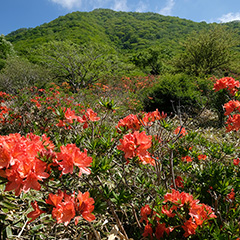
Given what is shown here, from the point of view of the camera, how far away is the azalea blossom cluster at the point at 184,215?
88 centimetres

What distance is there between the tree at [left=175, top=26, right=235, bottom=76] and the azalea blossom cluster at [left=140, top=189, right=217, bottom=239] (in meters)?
11.4

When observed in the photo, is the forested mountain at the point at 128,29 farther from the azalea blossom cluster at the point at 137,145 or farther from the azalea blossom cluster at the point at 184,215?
the azalea blossom cluster at the point at 184,215

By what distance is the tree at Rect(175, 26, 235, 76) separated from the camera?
11219mm

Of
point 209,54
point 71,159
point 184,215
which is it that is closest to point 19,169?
point 71,159

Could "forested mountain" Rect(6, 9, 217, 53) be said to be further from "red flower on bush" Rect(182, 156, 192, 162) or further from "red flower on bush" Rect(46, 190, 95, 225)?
"red flower on bush" Rect(46, 190, 95, 225)

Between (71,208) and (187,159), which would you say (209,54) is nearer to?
(187,159)

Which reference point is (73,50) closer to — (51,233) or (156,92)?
(156,92)

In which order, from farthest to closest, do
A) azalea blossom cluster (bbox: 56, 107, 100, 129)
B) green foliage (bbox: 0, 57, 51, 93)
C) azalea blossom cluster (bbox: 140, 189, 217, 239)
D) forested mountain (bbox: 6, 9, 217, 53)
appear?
forested mountain (bbox: 6, 9, 217, 53) → green foliage (bbox: 0, 57, 51, 93) → azalea blossom cluster (bbox: 56, 107, 100, 129) → azalea blossom cluster (bbox: 140, 189, 217, 239)

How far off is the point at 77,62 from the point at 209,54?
9.01 metres

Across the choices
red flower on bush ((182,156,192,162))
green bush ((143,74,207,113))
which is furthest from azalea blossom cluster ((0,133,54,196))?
green bush ((143,74,207,113))

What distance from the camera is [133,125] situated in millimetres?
1354

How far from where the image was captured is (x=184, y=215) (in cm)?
96

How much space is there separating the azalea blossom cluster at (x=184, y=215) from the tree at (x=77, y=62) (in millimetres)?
10376

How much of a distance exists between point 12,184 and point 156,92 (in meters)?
5.65
